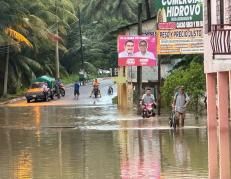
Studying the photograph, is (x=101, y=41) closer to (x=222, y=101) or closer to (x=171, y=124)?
(x=171, y=124)

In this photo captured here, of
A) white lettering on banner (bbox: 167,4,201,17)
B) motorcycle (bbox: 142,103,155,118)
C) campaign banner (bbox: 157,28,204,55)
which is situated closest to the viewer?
white lettering on banner (bbox: 167,4,201,17)

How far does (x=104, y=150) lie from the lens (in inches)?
762

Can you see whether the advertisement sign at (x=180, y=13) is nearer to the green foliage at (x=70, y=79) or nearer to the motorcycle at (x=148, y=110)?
the motorcycle at (x=148, y=110)

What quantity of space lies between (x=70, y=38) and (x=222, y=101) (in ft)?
248

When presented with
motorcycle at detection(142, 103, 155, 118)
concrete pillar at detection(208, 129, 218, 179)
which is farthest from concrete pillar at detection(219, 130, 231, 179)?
motorcycle at detection(142, 103, 155, 118)

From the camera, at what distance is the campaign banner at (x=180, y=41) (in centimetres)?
3225

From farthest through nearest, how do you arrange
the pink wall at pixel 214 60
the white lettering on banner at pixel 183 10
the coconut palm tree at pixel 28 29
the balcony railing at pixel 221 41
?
1. the coconut palm tree at pixel 28 29
2. the white lettering on banner at pixel 183 10
3. the pink wall at pixel 214 60
4. the balcony railing at pixel 221 41

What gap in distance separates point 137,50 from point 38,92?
75.0 feet

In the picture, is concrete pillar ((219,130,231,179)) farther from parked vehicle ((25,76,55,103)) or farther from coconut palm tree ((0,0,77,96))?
parked vehicle ((25,76,55,103))

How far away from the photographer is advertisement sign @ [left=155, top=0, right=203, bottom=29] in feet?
99.5

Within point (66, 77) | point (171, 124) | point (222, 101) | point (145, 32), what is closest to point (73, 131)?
point (171, 124)

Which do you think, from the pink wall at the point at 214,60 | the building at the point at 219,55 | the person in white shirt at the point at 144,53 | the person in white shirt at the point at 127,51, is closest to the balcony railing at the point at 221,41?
the building at the point at 219,55

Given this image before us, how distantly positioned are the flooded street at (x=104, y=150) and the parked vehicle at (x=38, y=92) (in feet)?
90.6

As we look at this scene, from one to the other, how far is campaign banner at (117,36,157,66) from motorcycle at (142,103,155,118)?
5250mm
